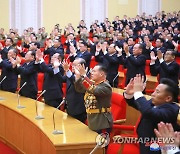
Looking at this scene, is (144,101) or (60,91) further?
(60,91)

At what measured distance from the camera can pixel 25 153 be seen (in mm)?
4559

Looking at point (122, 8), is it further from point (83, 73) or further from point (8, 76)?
point (83, 73)

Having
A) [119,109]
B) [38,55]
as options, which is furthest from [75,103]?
[38,55]

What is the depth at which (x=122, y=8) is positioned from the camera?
733 inches

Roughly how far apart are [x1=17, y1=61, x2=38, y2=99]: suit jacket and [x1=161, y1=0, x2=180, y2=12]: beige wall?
15.4 meters

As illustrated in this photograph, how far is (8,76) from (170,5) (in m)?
15.7

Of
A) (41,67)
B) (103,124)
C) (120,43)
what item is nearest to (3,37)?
(120,43)

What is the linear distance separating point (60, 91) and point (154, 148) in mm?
2849

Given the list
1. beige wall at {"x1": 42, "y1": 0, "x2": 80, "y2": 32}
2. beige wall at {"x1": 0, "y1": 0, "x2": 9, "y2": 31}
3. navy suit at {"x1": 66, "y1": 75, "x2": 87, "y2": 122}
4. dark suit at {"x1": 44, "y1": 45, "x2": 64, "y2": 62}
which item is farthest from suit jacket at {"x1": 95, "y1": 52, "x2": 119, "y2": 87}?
beige wall at {"x1": 42, "y1": 0, "x2": 80, "y2": 32}

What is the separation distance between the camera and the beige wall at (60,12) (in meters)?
15.9

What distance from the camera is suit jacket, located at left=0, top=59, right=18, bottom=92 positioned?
21.0 feet

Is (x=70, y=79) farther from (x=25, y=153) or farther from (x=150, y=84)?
(x=150, y=84)

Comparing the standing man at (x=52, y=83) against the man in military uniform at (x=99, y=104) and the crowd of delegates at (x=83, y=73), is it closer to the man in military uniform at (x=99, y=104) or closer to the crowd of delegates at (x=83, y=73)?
the crowd of delegates at (x=83, y=73)

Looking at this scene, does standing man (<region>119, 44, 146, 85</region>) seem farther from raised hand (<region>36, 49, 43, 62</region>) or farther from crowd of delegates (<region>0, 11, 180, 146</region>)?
raised hand (<region>36, 49, 43, 62</region>)
